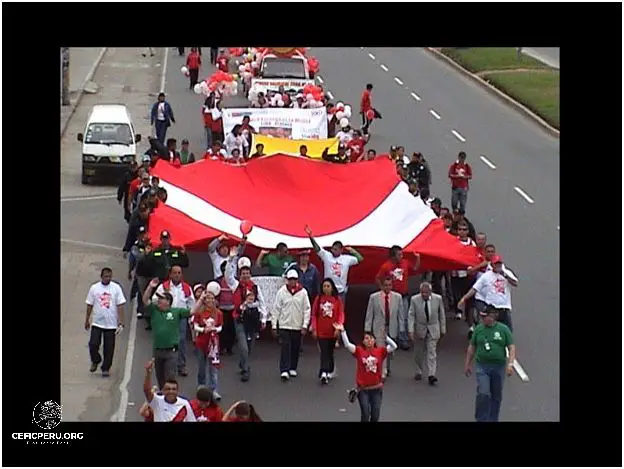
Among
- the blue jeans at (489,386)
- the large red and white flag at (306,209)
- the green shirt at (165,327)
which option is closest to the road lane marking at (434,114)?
the large red and white flag at (306,209)

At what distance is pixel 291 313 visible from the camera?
18953 millimetres

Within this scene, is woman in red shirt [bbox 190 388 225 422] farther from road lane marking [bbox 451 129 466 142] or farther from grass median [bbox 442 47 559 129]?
grass median [bbox 442 47 559 129]

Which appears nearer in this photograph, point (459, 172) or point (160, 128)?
point (459, 172)

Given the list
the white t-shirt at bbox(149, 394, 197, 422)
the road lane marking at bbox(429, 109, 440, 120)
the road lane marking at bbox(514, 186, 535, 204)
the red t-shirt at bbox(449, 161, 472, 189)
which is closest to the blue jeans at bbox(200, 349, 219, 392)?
the white t-shirt at bbox(149, 394, 197, 422)

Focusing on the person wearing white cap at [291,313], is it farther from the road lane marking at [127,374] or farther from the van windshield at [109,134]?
the van windshield at [109,134]

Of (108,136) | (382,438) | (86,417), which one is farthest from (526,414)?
(108,136)

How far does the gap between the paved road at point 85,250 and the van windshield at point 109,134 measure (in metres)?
0.96

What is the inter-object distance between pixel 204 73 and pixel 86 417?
29.5 meters

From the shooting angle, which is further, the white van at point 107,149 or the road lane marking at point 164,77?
the road lane marking at point 164,77

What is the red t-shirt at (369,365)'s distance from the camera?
1664 centimetres

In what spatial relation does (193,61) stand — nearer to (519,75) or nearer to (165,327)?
(519,75)

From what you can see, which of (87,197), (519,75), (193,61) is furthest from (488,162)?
(519,75)

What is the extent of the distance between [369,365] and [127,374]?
397cm

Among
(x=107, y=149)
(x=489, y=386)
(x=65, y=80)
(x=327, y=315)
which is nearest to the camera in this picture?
(x=489, y=386)
